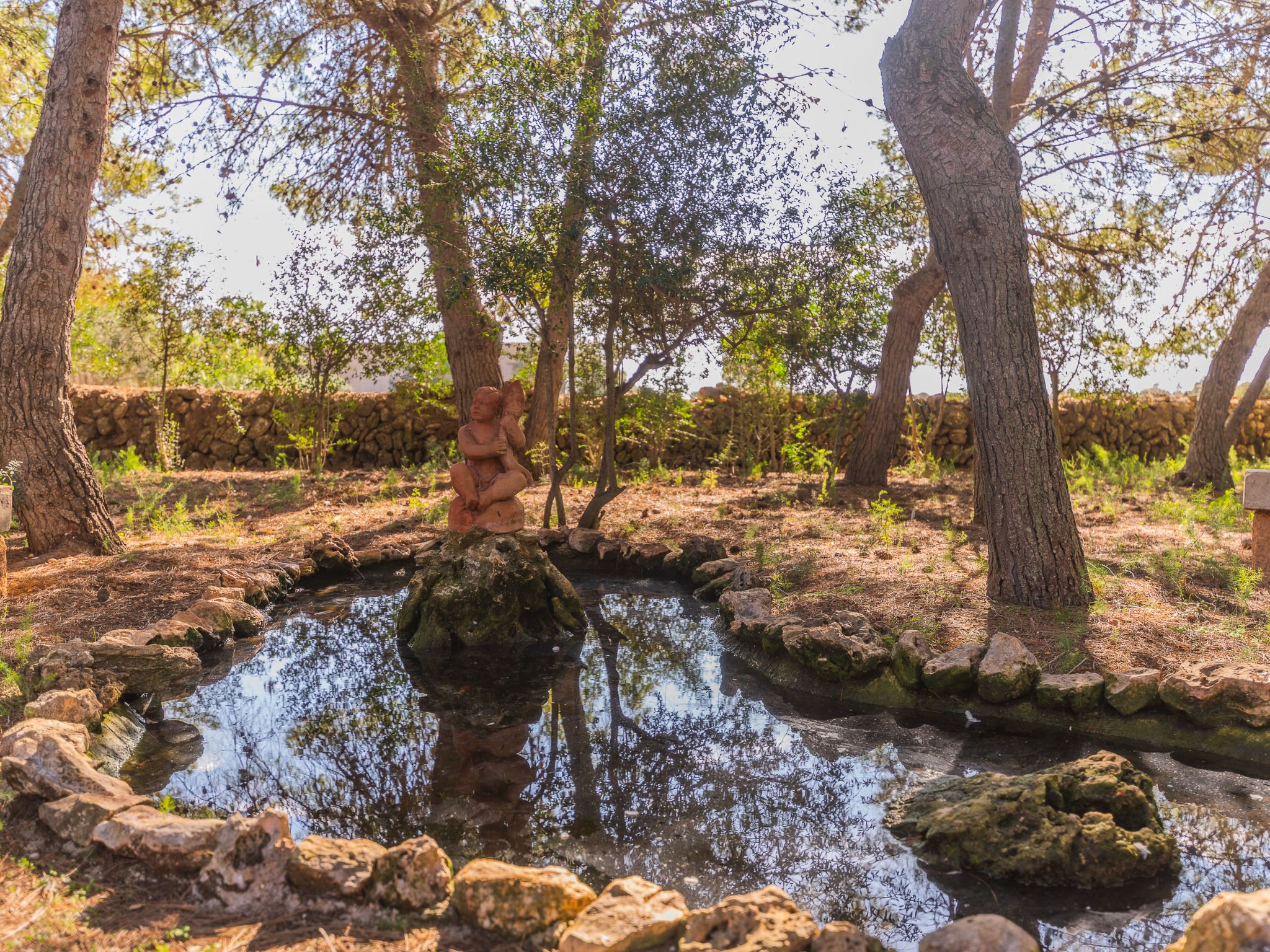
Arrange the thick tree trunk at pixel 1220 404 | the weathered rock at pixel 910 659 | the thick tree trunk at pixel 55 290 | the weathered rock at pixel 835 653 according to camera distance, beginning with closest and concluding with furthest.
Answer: the weathered rock at pixel 910 659
the weathered rock at pixel 835 653
the thick tree trunk at pixel 55 290
the thick tree trunk at pixel 1220 404

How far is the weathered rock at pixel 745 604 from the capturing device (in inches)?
225

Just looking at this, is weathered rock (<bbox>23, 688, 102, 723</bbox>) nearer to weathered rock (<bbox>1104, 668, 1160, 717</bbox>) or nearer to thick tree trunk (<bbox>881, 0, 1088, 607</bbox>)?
weathered rock (<bbox>1104, 668, 1160, 717</bbox>)

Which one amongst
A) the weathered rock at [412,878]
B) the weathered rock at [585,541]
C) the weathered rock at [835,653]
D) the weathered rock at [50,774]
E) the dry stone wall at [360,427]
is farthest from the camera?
the dry stone wall at [360,427]

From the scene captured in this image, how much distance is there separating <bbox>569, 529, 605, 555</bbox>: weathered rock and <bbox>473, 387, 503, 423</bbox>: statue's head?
2.24 m

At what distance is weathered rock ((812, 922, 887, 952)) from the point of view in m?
2.18

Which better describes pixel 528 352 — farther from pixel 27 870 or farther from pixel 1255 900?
pixel 1255 900

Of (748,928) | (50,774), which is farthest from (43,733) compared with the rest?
(748,928)

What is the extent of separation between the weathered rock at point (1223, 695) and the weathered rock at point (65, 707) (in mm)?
5107

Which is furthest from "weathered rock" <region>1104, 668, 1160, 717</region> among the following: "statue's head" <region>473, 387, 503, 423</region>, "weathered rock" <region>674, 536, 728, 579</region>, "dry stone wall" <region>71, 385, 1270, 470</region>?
"dry stone wall" <region>71, 385, 1270, 470</region>

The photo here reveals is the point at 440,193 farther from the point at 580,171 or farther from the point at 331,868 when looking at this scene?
the point at 331,868

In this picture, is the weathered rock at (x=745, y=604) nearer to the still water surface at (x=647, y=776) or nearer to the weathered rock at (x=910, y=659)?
the still water surface at (x=647, y=776)

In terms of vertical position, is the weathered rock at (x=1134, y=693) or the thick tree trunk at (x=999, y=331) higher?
the thick tree trunk at (x=999, y=331)

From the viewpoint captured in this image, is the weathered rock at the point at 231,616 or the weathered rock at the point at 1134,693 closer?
the weathered rock at the point at 1134,693

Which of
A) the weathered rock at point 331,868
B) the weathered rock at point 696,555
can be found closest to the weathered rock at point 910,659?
the weathered rock at point 696,555
